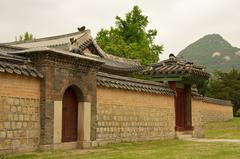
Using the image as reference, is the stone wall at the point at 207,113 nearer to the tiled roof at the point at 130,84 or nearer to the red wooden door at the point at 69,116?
the tiled roof at the point at 130,84

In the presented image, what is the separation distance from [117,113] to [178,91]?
5.64m

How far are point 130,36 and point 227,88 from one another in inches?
559

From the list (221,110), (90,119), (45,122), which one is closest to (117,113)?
(90,119)

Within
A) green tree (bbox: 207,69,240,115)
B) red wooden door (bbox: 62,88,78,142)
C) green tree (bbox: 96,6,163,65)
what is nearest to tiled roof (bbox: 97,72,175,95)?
red wooden door (bbox: 62,88,78,142)

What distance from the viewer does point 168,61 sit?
19953 millimetres

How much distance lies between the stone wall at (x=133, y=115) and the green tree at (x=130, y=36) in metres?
19.9

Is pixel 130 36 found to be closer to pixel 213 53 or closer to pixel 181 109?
pixel 181 109

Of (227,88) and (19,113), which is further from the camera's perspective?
(227,88)

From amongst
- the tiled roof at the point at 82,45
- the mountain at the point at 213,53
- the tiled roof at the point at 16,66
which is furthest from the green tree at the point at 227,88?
the mountain at the point at 213,53

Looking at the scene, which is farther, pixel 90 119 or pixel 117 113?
pixel 117 113

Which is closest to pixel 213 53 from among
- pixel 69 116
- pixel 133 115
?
pixel 133 115

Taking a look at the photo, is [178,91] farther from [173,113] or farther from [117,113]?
[117,113]

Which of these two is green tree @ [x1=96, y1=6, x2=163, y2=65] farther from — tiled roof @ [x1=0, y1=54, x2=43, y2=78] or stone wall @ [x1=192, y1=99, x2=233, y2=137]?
tiled roof @ [x1=0, y1=54, x2=43, y2=78]

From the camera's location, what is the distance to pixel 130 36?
41125 millimetres
